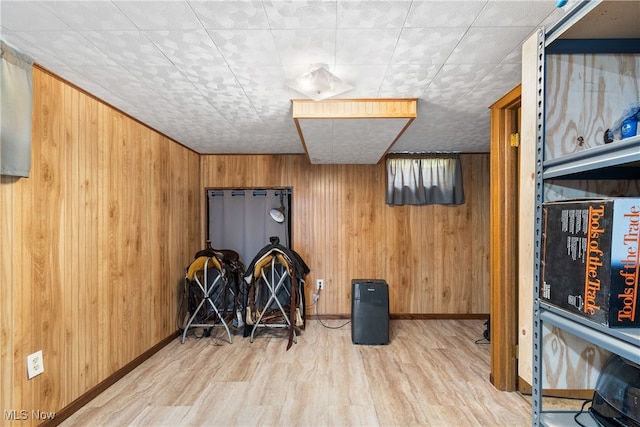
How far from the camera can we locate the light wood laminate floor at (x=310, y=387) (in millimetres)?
2098

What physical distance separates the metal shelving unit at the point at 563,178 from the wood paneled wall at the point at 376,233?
133 inches

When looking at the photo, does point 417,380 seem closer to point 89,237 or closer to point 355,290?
point 355,290

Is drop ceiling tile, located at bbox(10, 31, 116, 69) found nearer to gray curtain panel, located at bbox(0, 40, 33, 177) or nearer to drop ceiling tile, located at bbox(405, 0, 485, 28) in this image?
gray curtain panel, located at bbox(0, 40, 33, 177)

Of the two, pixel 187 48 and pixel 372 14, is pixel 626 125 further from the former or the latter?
pixel 187 48

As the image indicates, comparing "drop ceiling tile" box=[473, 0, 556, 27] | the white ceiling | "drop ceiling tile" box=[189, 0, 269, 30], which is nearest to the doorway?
the white ceiling

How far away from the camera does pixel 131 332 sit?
2766mm

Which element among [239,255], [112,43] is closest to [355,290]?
[239,255]

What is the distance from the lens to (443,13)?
1.38m

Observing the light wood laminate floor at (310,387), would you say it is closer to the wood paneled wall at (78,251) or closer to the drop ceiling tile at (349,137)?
the wood paneled wall at (78,251)

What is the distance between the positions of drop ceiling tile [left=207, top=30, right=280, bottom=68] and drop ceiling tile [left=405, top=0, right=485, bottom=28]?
70cm

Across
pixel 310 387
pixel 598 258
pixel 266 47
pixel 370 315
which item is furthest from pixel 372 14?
pixel 370 315

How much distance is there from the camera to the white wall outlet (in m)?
1.78

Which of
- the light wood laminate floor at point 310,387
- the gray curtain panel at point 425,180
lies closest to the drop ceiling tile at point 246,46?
the light wood laminate floor at point 310,387

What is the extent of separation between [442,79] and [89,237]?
2781mm
